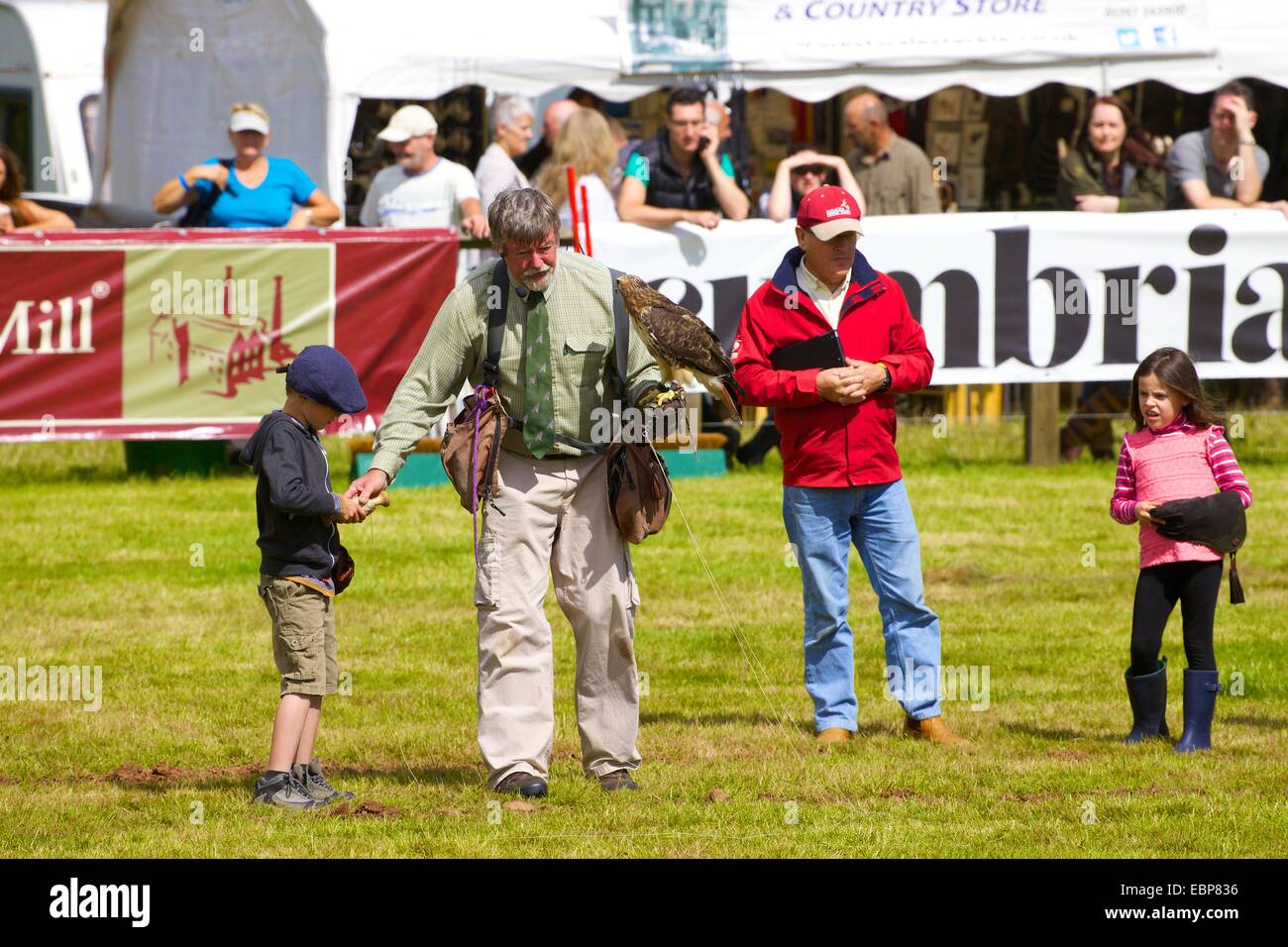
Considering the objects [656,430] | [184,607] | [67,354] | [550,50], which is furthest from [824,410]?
[550,50]

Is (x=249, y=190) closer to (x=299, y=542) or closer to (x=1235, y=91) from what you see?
(x=1235, y=91)

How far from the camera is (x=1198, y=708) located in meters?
7.61

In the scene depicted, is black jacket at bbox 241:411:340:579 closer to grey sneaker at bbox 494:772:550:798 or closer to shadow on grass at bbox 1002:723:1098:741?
grey sneaker at bbox 494:772:550:798

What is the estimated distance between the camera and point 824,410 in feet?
26.1

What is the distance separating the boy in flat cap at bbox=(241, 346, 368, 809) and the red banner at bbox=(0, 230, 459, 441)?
6327 millimetres

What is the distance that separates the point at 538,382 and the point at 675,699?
95.4 inches

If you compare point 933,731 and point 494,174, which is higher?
point 494,174

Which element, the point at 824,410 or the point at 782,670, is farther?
the point at 782,670

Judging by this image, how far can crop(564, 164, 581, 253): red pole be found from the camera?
12.9 m

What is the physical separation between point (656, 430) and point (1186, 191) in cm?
875

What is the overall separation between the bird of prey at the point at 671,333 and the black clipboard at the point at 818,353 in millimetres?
860

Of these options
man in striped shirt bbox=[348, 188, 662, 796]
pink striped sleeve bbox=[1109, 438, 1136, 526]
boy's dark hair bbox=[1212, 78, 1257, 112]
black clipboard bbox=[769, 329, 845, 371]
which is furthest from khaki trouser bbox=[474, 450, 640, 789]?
boy's dark hair bbox=[1212, 78, 1257, 112]

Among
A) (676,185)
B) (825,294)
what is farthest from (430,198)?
(825,294)
